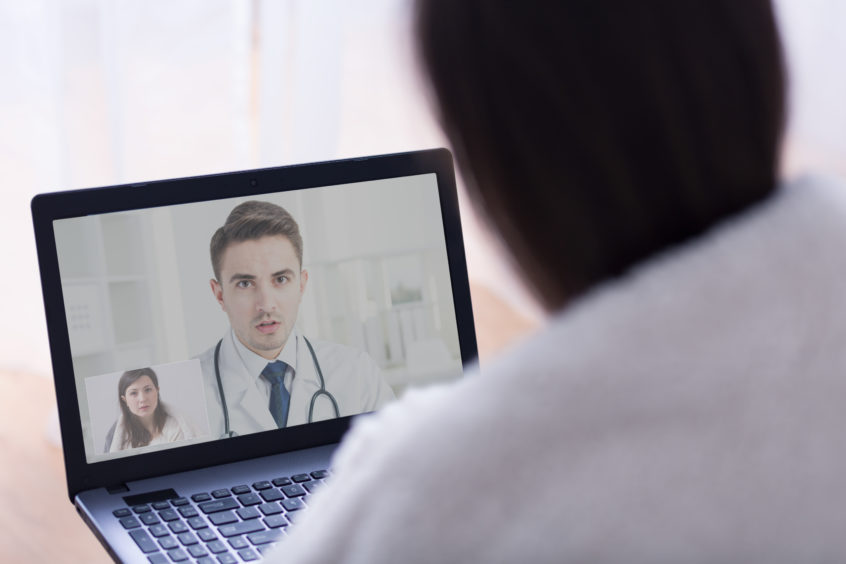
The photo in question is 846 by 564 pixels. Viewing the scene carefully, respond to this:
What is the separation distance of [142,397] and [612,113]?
47 centimetres

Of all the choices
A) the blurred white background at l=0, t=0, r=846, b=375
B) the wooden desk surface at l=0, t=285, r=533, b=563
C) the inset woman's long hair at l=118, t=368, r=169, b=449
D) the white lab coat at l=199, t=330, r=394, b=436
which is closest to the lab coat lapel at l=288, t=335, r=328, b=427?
the white lab coat at l=199, t=330, r=394, b=436

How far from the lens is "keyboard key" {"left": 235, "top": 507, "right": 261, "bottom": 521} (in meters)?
0.68

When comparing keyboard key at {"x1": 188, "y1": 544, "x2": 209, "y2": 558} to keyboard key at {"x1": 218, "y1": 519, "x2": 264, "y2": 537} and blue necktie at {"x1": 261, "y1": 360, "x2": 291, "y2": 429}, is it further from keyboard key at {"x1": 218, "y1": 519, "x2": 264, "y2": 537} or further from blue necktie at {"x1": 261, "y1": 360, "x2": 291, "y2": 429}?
blue necktie at {"x1": 261, "y1": 360, "x2": 291, "y2": 429}

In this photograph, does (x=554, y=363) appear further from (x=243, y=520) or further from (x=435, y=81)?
(x=243, y=520)

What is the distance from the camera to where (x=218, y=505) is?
2.28 feet

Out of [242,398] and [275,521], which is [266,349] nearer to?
[242,398]

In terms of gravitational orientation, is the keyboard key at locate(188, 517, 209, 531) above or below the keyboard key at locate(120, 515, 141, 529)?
below

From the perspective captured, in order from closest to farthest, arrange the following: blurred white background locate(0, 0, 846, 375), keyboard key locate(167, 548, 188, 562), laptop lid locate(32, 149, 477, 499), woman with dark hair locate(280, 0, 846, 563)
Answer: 1. woman with dark hair locate(280, 0, 846, 563)
2. keyboard key locate(167, 548, 188, 562)
3. laptop lid locate(32, 149, 477, 499)
4. blurred white background locate(0, 0, 846, 375)

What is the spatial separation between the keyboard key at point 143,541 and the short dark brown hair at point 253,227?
209mm

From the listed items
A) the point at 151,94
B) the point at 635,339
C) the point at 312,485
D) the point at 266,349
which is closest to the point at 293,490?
the point at 312,485

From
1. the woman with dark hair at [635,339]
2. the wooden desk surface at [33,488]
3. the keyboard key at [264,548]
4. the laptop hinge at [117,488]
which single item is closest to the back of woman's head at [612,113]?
the woman with dark hair at [635,339]

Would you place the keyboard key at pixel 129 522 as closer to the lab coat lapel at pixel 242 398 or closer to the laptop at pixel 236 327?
the laptop at pixel 236 327

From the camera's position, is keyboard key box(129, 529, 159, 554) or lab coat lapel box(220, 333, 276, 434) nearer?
keyboard key box(129, 529, 159, 554)

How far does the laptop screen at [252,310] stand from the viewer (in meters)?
0.73
